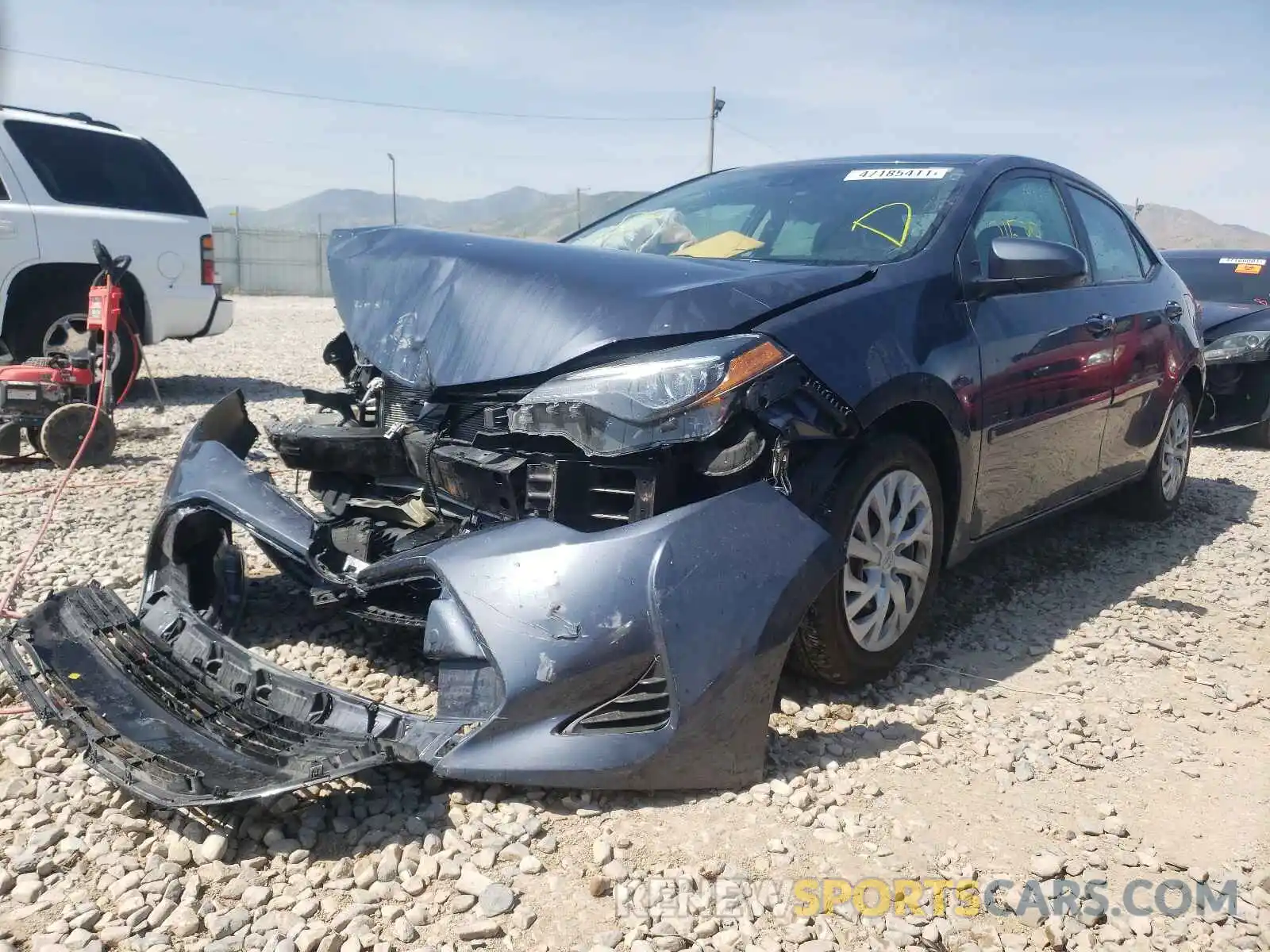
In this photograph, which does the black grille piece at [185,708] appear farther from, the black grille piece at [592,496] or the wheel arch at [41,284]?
the wheel arch at [41,284]

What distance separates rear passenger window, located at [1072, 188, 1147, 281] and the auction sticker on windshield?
3.36ft

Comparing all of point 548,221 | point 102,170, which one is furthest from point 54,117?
point 548,221

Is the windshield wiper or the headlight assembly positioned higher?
the windshield wiper

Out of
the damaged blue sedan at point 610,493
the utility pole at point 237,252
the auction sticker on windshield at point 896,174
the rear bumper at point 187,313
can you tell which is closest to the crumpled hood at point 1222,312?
the damaged blue sedan at point 610,493

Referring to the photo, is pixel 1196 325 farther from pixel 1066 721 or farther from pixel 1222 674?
pixel 1066 721

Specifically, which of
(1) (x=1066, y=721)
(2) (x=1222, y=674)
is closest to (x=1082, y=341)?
(2) (x=1222, y=674)

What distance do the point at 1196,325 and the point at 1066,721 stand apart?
332 centimetres

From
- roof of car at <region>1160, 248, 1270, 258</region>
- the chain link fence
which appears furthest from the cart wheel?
the chain link fence

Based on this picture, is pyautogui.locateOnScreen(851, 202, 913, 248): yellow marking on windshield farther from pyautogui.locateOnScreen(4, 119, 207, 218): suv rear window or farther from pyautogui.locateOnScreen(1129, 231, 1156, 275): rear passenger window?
pyautogui.locateOnScreen(4, 119, 207, 218): suv rear window

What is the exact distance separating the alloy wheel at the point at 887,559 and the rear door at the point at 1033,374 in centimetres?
41

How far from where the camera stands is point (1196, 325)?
550 centimetres

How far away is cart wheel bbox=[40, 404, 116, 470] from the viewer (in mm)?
5992

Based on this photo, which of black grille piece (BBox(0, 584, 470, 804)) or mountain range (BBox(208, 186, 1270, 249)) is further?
mountain range (BBox(208, 186, 1270, 249))

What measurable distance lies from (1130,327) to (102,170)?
783 cm
